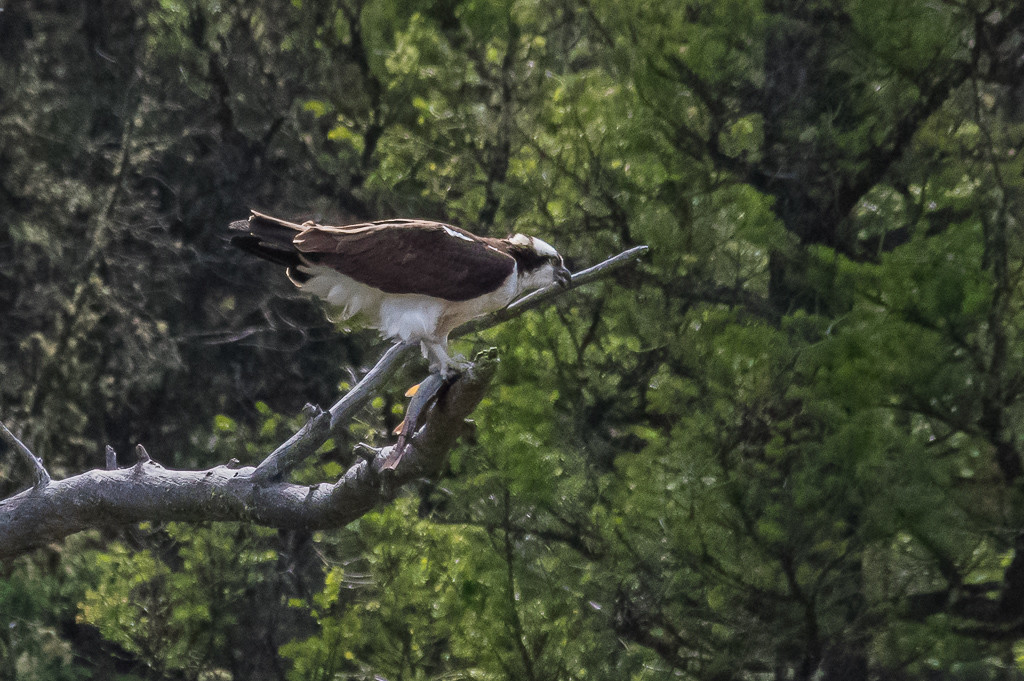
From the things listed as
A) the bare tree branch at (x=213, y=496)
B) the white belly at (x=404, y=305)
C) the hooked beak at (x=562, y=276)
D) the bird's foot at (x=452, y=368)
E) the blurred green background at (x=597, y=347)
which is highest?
the blurred green background at (x=597, y=347)

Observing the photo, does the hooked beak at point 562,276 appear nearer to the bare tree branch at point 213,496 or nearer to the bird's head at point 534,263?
the bird's head at point 534,263

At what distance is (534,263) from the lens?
177 inches

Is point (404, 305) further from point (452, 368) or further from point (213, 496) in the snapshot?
point (213, 496)

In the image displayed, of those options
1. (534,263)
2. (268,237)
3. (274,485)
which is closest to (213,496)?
(274,485)

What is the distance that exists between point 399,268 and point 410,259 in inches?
2.2

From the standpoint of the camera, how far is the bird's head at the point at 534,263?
4.48 m

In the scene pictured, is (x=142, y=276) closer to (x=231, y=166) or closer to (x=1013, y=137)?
(x=231, y=166)

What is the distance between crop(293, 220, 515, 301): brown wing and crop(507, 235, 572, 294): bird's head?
0.86 feet

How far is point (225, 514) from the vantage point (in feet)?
13.1

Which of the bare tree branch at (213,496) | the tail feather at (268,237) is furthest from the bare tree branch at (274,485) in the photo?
the tail feather at (268,237)

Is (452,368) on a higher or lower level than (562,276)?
lower

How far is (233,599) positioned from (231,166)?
128 inches

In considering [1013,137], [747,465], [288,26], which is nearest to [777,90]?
[1013,137]

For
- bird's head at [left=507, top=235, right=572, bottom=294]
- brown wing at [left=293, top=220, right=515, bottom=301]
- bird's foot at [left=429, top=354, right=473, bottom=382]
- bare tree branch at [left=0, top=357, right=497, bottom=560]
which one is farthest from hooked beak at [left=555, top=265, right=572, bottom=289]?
bare tree branch at [left=0, top=357, right=497, bottom=560]
